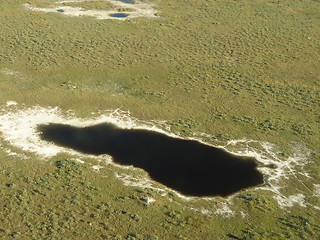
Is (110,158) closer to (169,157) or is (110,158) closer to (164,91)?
(169,157)

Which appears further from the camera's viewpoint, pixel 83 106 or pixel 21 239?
pixel 83 106

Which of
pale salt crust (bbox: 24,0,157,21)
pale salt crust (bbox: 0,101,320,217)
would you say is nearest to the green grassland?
pale salt crust (bbox: 0,101,320,217)

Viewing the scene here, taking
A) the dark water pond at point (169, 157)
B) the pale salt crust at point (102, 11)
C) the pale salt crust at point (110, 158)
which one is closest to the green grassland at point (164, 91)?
the pale salt crust at point (110, 158)

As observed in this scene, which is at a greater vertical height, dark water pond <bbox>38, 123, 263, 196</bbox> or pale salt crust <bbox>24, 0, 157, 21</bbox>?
pale salt crust <bbox>24, 0, 157, 21</bbox>

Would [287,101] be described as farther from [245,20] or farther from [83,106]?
[245,20]

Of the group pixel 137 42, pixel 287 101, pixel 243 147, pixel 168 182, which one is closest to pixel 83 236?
pixel 168 182

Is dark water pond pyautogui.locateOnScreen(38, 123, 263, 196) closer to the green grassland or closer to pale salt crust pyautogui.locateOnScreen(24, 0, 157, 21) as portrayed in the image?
the green grassland
